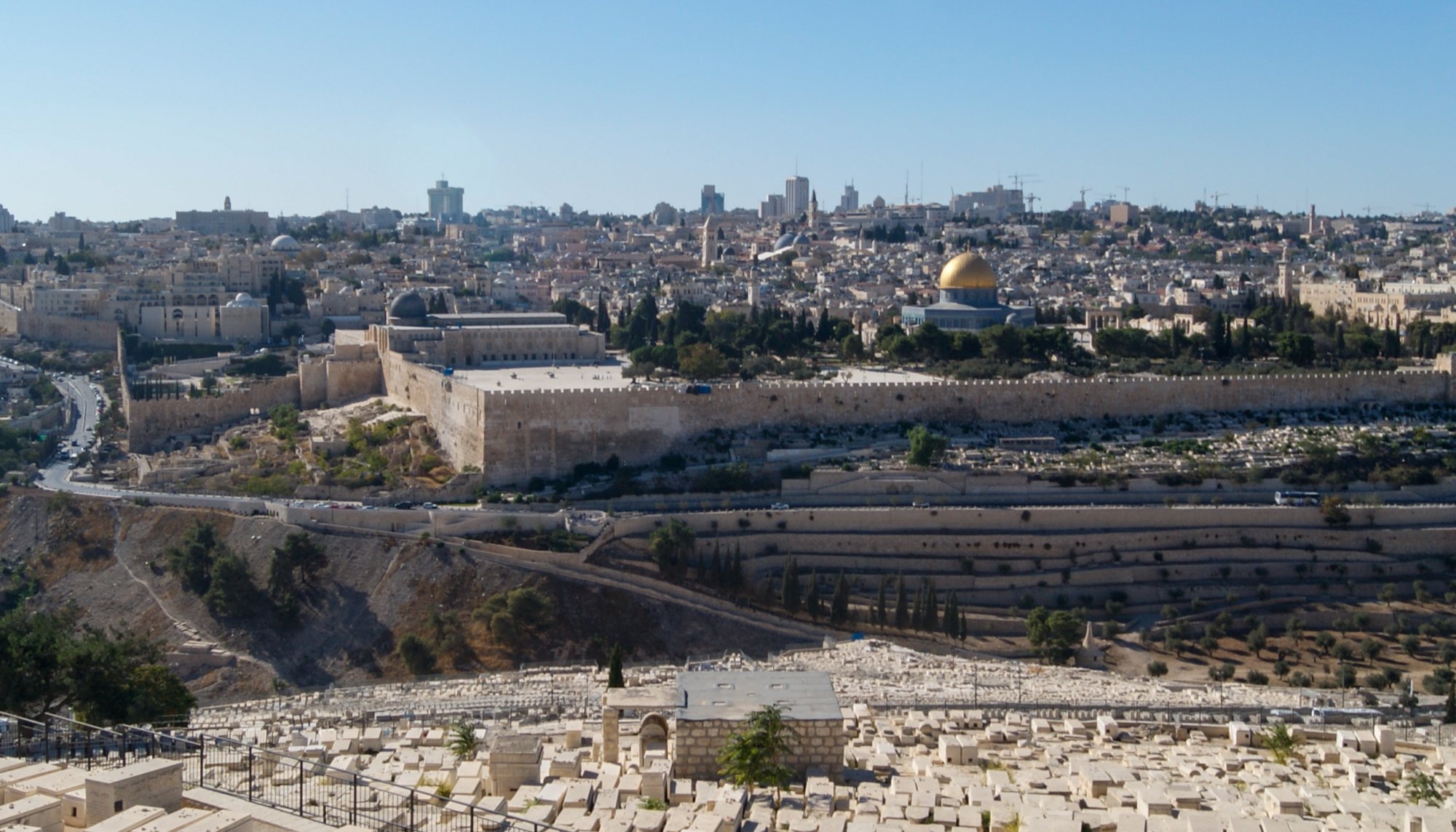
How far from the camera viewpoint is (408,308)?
1534 inches

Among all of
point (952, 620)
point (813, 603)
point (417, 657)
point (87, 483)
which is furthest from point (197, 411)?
point (952, 620)

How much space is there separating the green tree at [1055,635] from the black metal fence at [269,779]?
1308 cm

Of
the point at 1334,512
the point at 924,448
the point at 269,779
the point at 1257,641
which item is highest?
the point at 924,448

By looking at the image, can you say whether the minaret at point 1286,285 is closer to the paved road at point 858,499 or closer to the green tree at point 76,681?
the paved road at point 858,499

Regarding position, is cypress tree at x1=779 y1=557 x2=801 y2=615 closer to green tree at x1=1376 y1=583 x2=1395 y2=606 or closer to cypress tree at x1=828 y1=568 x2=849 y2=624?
cypress tree at x1=828 y1=568 x2=849 y2=624

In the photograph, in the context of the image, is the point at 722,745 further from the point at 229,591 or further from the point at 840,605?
the point at 229,591

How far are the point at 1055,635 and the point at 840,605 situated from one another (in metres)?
3.16

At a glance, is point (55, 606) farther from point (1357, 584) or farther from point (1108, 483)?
point (1357, 584)

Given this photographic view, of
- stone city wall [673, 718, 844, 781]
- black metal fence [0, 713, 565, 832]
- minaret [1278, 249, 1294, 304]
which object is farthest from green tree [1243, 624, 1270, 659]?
minaret [1278, 249, 1294, 304]

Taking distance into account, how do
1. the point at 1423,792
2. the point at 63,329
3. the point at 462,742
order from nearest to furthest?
the point at 1423,792
the point at 462,742
the point at 63,329

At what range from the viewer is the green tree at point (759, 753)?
13875 millimetres

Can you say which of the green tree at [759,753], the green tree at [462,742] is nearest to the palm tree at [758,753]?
the green tree at [759,753]

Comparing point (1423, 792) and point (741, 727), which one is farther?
point (1423, 792)

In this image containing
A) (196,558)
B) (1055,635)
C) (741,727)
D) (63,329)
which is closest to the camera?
(741,727)
